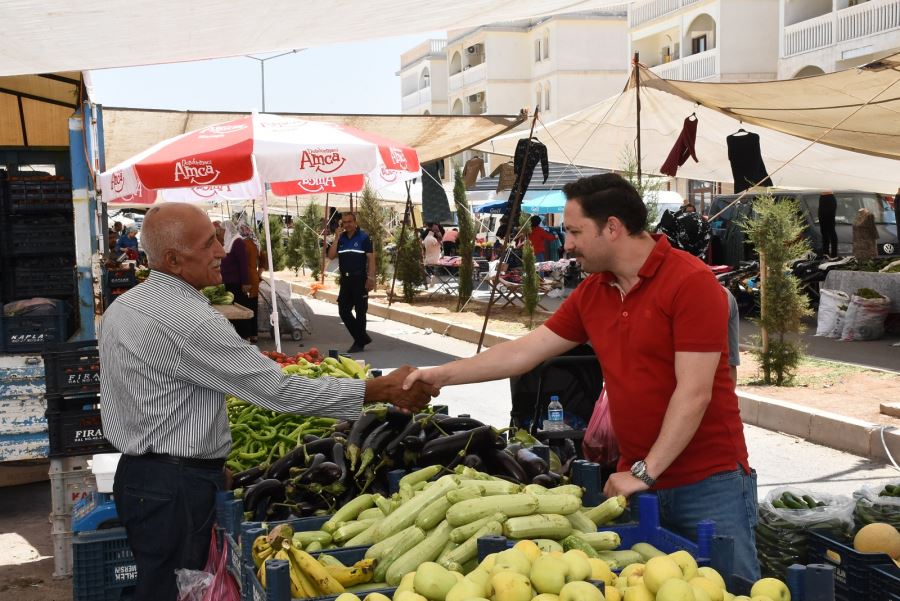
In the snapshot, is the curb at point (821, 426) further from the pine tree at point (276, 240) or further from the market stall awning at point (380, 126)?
the pine tree at point (276, 240)

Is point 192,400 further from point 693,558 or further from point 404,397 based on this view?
point 693,558

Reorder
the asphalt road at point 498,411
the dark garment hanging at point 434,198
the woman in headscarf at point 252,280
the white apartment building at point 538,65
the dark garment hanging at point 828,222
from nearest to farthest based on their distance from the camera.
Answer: the asphalt road at point 498,411 → the woman in headscarf at point 252,280 → the dark garment hanging at point 828,222 → the dark garment hanging at point 434,198 → the white apartment building at point 538,65

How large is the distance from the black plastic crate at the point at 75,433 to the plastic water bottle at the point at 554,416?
286cm

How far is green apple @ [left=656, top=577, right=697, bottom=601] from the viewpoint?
245 cm

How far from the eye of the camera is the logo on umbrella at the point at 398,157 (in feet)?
40.7

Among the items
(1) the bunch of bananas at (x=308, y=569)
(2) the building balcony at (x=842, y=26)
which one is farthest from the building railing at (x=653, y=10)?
(1) the bunch of bananas at (x=308, y=569)

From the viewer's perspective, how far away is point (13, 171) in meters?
9.59

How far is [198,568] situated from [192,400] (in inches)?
26.9

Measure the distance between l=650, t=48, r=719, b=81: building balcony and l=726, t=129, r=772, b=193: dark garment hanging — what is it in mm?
28153

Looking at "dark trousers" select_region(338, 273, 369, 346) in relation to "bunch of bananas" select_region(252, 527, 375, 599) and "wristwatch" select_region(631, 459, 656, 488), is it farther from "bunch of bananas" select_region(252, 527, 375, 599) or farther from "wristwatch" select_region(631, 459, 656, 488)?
"bunch of bananas" select_region(252, 527, 375, 599)

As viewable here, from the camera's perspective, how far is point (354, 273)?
57.1ft

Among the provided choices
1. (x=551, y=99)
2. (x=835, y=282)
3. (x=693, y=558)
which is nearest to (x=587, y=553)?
(x=693, y=558)

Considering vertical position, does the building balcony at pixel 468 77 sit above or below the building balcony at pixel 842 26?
above

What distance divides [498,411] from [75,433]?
613 centimetres
